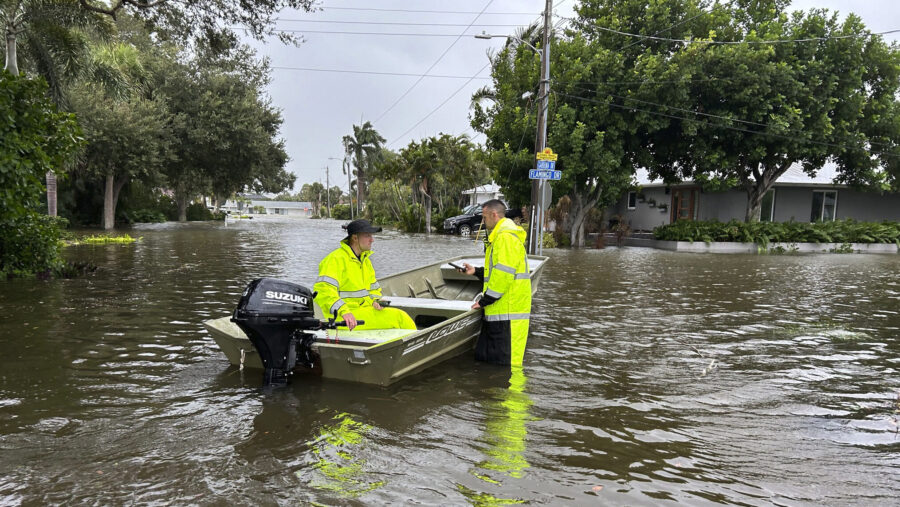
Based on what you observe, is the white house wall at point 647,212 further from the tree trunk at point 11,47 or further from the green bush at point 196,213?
the green bush at point 196,213

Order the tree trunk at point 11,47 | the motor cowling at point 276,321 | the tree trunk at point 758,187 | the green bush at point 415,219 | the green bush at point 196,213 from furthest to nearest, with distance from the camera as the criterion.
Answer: the green bush at point 196,213, the green bush at point 415,219, the tree trunk at point 758,187, the tree trunk at point 11,47, the motor cowling at point 276,321

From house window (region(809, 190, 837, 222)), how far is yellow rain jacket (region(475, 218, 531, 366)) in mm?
27717

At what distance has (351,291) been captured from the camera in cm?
576

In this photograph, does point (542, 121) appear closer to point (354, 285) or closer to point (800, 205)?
point (354, 285)

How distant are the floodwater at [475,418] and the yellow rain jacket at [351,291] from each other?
0.68 meters

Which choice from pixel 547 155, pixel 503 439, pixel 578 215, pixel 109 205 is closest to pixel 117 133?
pixel 109 205

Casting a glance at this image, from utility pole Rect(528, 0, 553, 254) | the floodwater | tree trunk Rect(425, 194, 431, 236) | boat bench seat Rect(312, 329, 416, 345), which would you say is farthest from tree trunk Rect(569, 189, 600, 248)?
boat bench seat Rect(312, 329, 416, 345)

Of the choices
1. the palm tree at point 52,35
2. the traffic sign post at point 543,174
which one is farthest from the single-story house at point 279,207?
the traffic sign post at point 543,174

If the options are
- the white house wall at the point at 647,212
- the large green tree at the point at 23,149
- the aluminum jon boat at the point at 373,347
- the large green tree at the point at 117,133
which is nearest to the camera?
the aluminum jon boat at the point at 373,347

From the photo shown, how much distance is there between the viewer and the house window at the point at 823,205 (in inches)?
1100

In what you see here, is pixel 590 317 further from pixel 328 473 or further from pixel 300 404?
pixel 328 473

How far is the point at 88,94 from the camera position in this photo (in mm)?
25734

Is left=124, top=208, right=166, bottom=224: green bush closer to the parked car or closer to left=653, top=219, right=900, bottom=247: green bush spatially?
the parked car

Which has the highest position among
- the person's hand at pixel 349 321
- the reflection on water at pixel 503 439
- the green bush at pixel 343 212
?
the green bush at pixel 343 212
